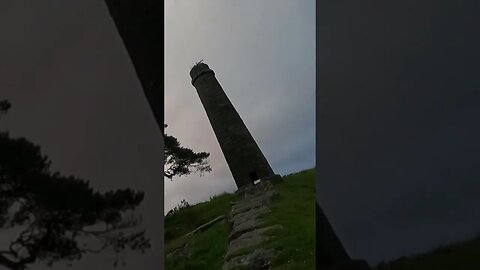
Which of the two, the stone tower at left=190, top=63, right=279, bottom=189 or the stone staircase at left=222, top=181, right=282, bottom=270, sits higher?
the stone tower at left=190, top=63, right=279, bottom=189

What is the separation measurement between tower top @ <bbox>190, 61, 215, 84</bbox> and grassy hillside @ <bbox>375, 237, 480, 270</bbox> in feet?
8.97

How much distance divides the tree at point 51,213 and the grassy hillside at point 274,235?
1433 mm

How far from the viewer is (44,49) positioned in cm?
278

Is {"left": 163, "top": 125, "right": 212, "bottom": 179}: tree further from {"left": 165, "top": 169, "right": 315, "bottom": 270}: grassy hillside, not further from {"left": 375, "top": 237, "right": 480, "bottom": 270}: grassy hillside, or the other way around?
{"left": 375, "top": 237, "right": 480, "bottom": 270}: grassy hillside

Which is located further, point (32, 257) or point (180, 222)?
point (180, 222)

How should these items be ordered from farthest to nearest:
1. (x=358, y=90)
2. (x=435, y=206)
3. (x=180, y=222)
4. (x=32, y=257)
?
(x=180, y=222) → (x=358, y=90) → (x=435, y=206) → (x=32, y=257)

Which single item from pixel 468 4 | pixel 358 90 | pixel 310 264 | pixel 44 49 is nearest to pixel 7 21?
pixel 44 49

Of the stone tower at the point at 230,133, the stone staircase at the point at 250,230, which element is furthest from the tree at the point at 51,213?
the stone tower at the point at 230,133

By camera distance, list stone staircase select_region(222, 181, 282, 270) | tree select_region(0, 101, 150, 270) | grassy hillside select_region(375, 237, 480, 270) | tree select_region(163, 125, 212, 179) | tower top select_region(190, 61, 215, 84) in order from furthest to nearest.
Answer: tower top select_region(190, 61, 215, 84) → tree select_region(163, 125, 212, 179) → stone staircase select_region(222, 181, 282, 270) → grassy hillside select_region(375, 237, 480, 270) → tree select_region(0, 101, 150, 270)

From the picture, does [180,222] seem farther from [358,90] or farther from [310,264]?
[358,90]

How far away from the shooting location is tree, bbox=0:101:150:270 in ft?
8.79

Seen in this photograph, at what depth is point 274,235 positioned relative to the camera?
4418 millimetres

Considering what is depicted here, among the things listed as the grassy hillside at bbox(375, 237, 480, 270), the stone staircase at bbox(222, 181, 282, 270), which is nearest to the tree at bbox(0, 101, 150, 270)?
the grassy hillside at bbox(375, 237, 480, 270)

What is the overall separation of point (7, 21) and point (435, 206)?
1.98 m
